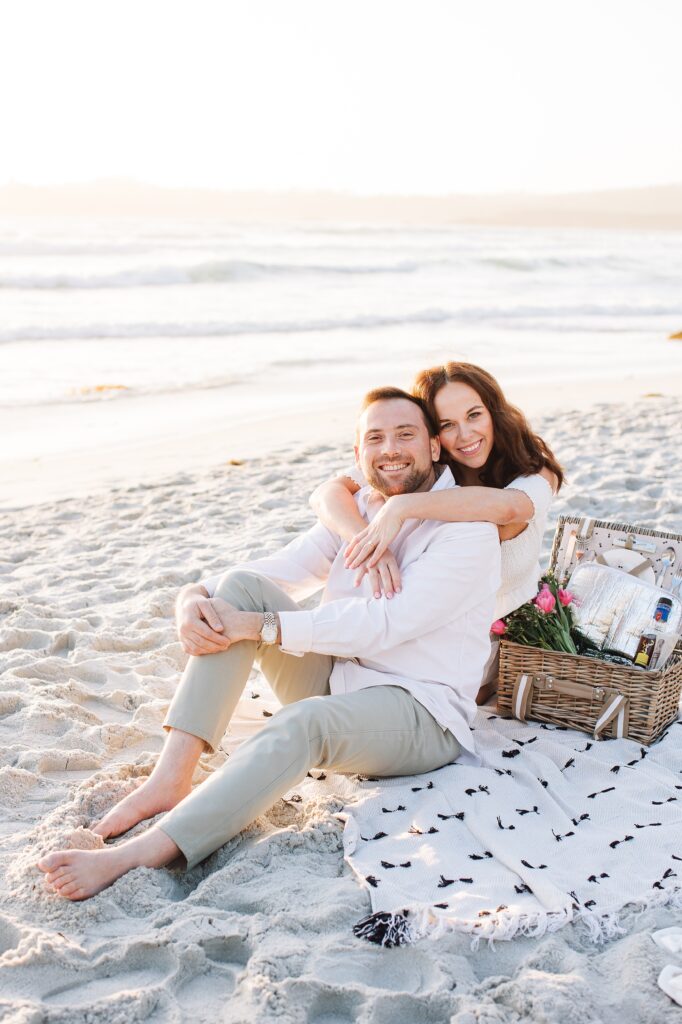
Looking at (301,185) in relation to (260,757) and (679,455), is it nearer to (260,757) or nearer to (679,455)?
(679,455)

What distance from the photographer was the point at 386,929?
2.40 metres

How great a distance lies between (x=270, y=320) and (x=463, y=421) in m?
12.4

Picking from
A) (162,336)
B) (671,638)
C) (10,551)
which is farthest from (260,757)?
(162,336)

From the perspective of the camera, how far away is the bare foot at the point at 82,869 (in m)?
2.56

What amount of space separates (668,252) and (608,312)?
17933 millimetres

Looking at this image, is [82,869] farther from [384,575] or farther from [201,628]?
[384,575]

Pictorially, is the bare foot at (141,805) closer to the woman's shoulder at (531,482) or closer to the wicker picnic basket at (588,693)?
the wicker picnic basket at (588,693)

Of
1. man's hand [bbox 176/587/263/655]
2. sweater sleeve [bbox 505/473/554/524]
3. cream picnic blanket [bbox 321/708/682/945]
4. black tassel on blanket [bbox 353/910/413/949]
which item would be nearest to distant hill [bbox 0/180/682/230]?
sweater sleeve [bbox 505/473/554/524]

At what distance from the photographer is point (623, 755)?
337 centimetres

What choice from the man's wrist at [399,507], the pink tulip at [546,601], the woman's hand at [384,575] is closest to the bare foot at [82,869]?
the woman's hand at [384,575]

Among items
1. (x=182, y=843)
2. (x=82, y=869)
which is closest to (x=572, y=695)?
(x=182, y=843)

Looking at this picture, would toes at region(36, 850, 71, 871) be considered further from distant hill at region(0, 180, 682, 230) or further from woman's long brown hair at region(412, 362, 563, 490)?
distant hill at region(0, 180, 682, 230)

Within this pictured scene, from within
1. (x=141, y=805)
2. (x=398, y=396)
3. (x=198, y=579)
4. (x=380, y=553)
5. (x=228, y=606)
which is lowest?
(x=198, y=579)

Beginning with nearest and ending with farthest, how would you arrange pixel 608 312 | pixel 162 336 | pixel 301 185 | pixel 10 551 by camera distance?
1. pixel 10 551
2. pixel 162 336
3. pixel 608 312
4. pixel 301 185
